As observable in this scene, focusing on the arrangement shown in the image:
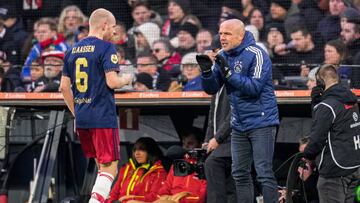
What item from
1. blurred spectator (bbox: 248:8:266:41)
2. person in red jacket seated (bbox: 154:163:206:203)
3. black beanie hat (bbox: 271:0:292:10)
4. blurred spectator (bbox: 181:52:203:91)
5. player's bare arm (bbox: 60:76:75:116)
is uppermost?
black beanie hat (bbox: 271:0:292:10)

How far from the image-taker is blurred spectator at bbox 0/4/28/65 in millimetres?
14070

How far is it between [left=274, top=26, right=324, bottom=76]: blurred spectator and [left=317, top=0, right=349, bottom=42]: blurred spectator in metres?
0.16

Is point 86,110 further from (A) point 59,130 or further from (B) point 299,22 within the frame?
(B) point 299,22

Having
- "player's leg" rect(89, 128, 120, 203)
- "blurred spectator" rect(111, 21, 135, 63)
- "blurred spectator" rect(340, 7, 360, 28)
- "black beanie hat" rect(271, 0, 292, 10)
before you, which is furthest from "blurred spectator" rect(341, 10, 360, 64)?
"player's leg" rect(89, 128, 120, 203)

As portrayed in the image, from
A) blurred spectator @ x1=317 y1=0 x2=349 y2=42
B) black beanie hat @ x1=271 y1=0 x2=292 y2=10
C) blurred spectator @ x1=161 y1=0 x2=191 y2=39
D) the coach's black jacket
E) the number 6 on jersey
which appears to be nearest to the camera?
the number 6 on jersey

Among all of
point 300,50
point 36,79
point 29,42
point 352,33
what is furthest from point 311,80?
point 29,42

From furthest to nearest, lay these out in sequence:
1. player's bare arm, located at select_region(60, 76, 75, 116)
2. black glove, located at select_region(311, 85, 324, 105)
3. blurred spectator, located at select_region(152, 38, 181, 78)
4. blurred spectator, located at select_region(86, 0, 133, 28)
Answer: blurred spectator, located at select_region(86, 0, 133, 28)
blurred spectator, located at select_region(152, 38, 181, 78)
black glove, located at select_region(311, 85, 324, 105)
player's bare arm, located at select_region(60, 76, 75, 116)

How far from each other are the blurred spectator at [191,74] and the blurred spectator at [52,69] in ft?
4.74

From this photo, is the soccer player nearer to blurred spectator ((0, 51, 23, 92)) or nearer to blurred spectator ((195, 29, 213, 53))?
blurred spectator ((0, 51, 23, 92))

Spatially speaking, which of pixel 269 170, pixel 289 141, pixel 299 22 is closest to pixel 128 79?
pixel 269 170

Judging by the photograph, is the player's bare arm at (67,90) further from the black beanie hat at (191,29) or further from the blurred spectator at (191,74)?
the black beanie hat at (191,29)

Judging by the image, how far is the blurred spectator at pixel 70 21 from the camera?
1400 cm

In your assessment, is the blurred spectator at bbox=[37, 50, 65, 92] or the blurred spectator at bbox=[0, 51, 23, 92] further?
→ the blurred spectator at bbox=[0, 51, 23, 92]

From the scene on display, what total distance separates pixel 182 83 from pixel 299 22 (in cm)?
154
